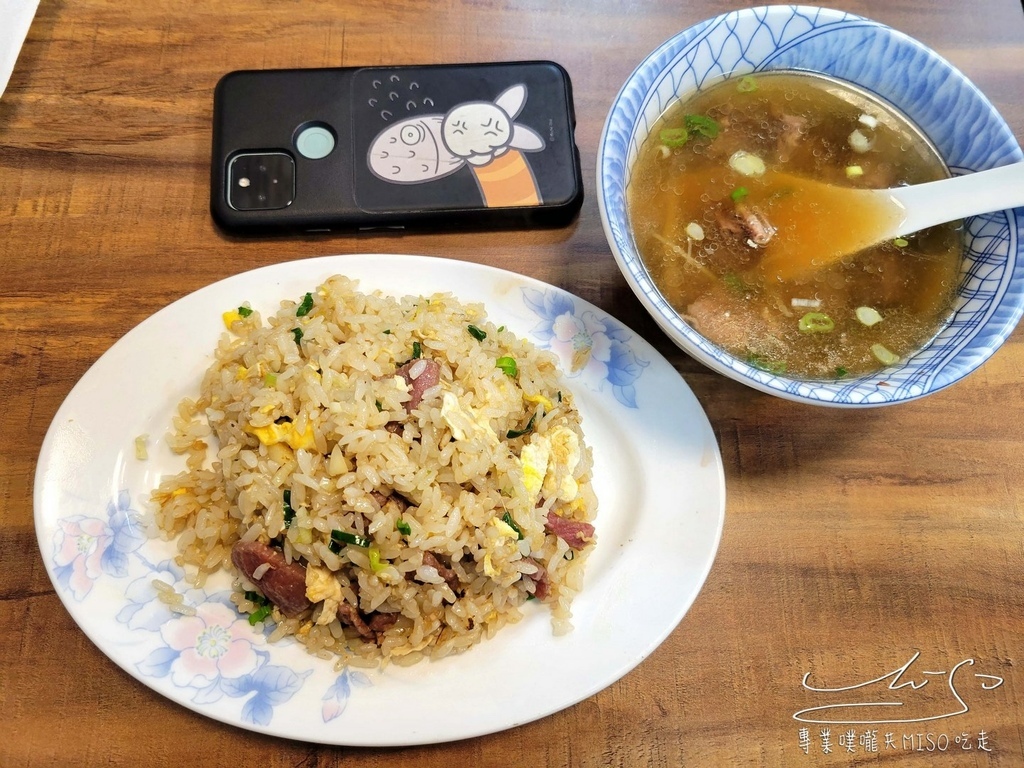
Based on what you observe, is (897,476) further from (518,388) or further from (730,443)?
(518,388)

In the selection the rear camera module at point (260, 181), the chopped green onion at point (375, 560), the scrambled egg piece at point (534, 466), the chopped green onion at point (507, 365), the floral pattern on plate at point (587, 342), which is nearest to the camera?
the chopped green onion at point (375, 560)

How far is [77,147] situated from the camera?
2.12 metres

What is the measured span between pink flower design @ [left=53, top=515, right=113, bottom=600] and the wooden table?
186mm

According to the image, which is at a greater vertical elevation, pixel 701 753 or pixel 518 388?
pixel 518 388

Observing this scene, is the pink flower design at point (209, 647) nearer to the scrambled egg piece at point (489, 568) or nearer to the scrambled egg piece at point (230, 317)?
the scrambled egg piece at point (489, 568)

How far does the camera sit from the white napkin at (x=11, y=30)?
2064mm

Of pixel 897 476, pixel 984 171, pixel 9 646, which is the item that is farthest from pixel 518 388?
pixel 9 646

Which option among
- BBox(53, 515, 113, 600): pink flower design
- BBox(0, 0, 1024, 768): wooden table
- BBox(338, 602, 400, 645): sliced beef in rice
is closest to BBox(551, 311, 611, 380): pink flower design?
BBox(0, 0, 1024, 768): wooden table

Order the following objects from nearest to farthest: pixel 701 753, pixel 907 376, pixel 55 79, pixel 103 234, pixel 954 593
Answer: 1. pixel 907 376
2. pixel 701 753
3. pixel 954 593
4. pixel 103 234
5. pixel 55 79

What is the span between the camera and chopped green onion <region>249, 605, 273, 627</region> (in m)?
1.60

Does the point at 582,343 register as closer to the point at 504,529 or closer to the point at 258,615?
the point at 504,529

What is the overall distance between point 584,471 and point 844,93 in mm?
1197
